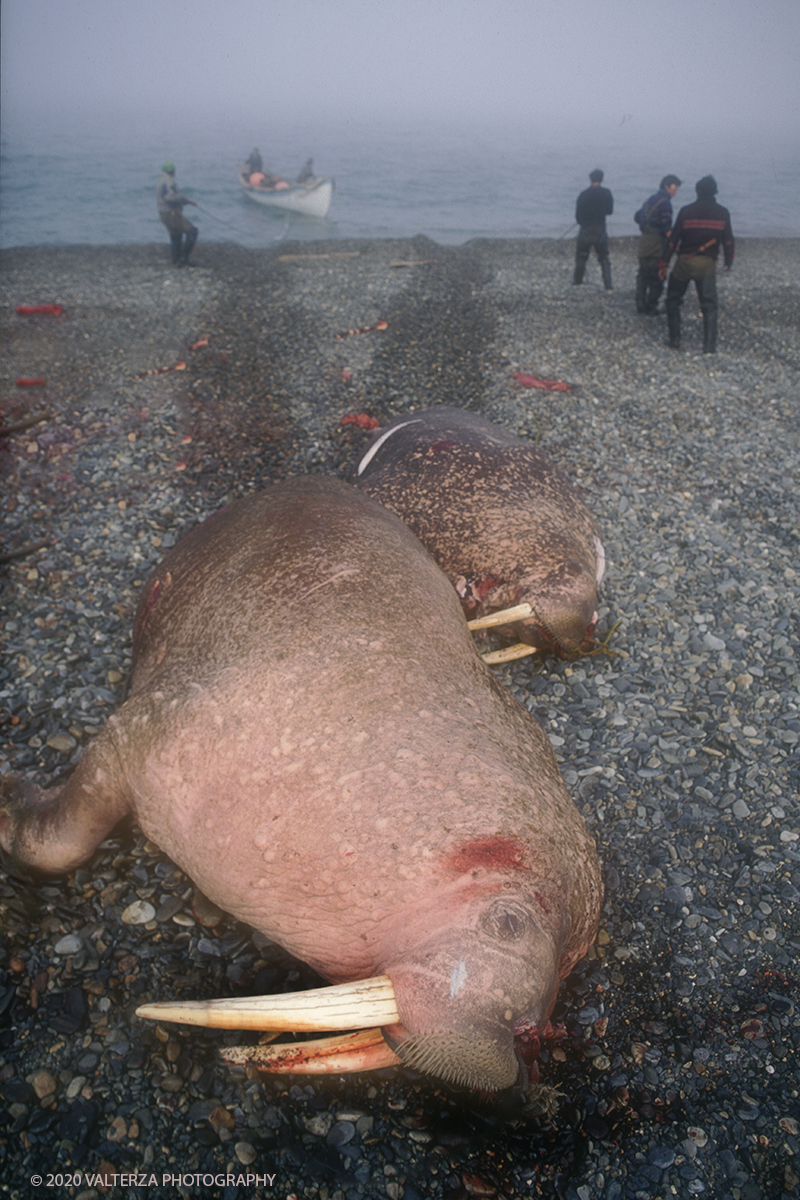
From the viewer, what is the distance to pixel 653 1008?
2926 mm

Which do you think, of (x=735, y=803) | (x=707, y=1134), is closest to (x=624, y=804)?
(x=735, y=803)

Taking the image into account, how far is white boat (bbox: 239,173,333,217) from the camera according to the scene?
3009 centimetres

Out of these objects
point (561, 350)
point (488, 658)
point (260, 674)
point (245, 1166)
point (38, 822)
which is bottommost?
point (245, 1166)

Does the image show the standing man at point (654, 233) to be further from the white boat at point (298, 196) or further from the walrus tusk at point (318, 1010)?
the white boat at point (298, 196)

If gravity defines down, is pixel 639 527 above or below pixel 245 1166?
above

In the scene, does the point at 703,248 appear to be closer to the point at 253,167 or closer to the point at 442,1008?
the point at 442,1008

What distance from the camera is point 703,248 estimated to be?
10570mm

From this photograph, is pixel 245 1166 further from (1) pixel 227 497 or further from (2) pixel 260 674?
(1) pixel 227 497

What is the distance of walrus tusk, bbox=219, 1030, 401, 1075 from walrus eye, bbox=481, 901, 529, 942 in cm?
49

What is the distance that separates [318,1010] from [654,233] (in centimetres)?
1438

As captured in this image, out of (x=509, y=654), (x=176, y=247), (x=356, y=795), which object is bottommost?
(x=509, y=654)

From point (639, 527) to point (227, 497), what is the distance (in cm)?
431

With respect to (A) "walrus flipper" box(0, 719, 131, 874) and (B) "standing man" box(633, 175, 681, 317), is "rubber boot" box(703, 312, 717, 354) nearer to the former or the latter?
(B) "standing man" box(633, 175, 681, 317)

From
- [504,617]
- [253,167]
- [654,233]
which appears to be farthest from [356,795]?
[253,167]
